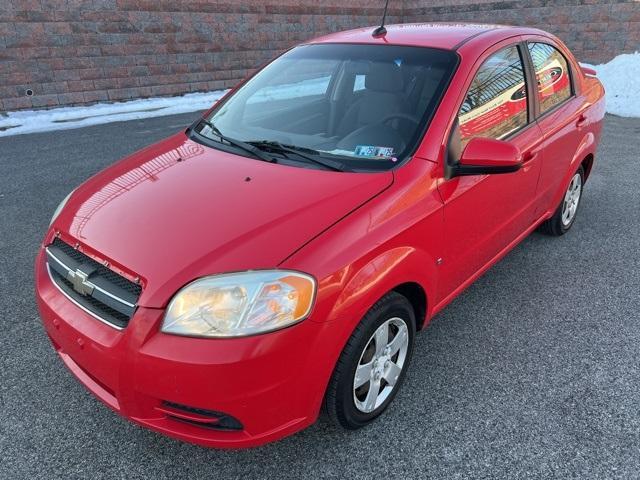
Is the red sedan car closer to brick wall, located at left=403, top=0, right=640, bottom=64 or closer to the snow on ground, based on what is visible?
the snow on ground

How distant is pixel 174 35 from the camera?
1130cm

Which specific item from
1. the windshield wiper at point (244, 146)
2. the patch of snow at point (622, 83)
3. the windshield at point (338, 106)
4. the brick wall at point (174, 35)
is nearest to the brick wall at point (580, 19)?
the brick wall at point (174, 35)

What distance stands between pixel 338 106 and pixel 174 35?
986cm

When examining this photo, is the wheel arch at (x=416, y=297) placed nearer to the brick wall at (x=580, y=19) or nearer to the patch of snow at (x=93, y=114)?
the patch of snow at (x=93, y=114)

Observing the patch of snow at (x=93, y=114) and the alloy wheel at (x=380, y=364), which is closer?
the alloy wheel at (x=380, y=364)

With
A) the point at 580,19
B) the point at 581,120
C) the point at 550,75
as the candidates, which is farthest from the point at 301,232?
the point at 580,19

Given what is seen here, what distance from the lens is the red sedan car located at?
1.78 metres

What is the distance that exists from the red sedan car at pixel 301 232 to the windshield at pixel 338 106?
0.04 ft

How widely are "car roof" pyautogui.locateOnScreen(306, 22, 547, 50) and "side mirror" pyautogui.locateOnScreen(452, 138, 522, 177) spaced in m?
0.69

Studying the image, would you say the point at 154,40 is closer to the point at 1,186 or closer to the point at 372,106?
the point at 1,186

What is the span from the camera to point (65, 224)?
232 centimetres

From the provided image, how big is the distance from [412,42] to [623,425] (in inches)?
87.3

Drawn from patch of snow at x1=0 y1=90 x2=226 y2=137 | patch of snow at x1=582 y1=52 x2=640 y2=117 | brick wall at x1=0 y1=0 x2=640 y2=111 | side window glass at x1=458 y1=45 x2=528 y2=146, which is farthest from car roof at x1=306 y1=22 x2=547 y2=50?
brick wall at x1=0 y1=0 x2=640 y2=111

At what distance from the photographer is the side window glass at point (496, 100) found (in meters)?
2.61
